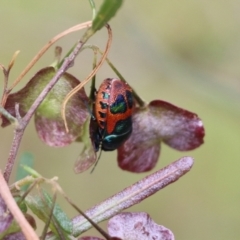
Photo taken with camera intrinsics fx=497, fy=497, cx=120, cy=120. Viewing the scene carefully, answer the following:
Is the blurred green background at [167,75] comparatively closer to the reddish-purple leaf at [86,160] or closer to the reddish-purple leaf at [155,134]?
the reddish-purple leaf at [155,134]

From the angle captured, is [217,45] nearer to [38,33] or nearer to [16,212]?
[38,33]

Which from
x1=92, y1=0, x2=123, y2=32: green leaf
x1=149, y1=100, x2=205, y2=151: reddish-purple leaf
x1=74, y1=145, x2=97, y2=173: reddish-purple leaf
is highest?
x1=92, y1=0, x2=123, y2=32: green leaf

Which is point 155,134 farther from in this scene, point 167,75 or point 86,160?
point 167,75

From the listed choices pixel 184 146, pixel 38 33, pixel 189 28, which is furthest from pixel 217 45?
pixel 184 146

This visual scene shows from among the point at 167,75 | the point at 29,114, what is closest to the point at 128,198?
the point at 29,114

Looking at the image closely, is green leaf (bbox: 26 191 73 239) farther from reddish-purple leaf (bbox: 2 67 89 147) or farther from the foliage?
reddish-purple leaf (bbox: 2 67 89 147)

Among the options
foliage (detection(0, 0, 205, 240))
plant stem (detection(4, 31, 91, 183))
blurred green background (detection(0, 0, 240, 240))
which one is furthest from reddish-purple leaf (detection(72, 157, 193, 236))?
blurred green background (detection(0, 0, 240, 240))

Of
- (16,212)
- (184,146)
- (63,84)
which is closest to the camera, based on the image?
(16,212)
